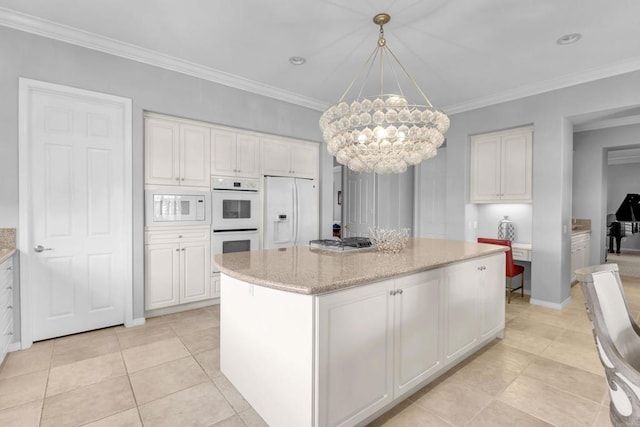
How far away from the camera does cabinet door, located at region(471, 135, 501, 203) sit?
14.8ft

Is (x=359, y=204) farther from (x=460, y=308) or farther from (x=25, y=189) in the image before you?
(x=25, y=189)

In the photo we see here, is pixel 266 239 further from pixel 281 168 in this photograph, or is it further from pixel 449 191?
pixel 449 191

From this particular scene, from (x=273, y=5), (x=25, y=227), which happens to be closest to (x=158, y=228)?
(x=25, y=227)

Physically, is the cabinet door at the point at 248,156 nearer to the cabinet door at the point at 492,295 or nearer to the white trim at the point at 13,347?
the white trim at the point at 13,347

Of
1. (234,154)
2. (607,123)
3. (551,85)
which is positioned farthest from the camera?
(607,123)

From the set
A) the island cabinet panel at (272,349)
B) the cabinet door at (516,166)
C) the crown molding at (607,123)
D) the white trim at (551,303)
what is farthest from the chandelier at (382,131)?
the crown molding at (607,123)

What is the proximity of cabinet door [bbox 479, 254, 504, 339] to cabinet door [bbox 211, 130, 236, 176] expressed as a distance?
Result: 302 cm

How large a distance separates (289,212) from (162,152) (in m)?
1.77

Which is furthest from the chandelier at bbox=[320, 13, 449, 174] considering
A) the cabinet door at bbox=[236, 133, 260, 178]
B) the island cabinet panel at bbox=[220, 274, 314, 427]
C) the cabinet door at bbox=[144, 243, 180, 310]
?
the cabinet door at bbox=[144, 243, 180, 310]

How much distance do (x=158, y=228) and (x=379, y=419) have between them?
114 inches

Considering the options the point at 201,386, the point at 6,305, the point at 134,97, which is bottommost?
the point at 201,386

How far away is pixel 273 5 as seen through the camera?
246 centimetres

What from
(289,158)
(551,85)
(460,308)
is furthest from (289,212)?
(551,85)

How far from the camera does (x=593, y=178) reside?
18.5ft
